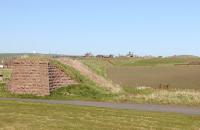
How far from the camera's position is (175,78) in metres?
45.3

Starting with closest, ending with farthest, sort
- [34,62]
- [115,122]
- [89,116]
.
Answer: [115,122], [89,116], [34,62]

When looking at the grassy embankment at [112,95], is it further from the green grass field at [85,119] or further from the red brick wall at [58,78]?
the green grass field at [85,119]

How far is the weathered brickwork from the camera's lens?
84.6 feet

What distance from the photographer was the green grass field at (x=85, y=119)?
14631 mm

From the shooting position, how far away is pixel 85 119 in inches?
638

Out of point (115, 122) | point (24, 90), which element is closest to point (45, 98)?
point (24, 90)

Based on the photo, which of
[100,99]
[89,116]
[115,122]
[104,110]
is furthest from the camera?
[100,99]

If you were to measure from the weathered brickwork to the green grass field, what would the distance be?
6129 mm

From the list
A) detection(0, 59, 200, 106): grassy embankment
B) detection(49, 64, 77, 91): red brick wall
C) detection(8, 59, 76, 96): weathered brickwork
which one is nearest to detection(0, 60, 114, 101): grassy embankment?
detection(0, 59, 200, 106): grassy embankment

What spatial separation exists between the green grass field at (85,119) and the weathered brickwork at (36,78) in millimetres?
6129

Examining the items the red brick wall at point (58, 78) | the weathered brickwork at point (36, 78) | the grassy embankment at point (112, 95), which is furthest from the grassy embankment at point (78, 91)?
the weathered brickwork at point (36, 78)

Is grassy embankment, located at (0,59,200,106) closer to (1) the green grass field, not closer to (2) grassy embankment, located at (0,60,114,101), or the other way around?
(2) grassy embankment, located at (0,60,114,101)

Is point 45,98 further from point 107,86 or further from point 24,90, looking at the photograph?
point 107,86

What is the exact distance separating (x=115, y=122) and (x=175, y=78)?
30.3 metres
